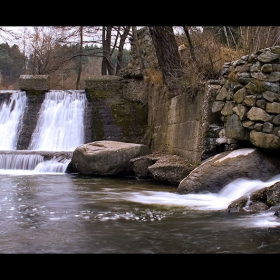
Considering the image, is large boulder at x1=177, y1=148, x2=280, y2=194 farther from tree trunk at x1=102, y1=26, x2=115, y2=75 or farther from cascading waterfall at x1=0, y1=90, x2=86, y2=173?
tree trunk at x1=102, y1=26, x2=115, y2=75

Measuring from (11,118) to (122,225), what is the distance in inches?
511

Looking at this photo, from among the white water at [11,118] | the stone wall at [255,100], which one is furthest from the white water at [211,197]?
the white water at [11,118]

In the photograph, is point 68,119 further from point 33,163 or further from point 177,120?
point 177,120

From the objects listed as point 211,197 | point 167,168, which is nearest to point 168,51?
point 167,168

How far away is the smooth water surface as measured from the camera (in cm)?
407

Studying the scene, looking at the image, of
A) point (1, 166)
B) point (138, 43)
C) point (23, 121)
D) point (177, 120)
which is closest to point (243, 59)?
point (177, 120)

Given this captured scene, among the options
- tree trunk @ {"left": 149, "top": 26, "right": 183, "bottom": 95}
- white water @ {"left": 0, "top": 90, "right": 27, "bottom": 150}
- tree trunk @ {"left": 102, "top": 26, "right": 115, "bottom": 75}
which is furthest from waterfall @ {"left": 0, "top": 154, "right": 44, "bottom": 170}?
tree trunk @ {"left": 102, "top": 26, "right": 115, "bottom": 75}

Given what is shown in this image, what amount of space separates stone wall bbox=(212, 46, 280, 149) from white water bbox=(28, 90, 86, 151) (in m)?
8.58

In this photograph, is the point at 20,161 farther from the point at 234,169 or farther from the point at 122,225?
the point at 122,225

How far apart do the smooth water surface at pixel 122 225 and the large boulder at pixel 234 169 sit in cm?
47

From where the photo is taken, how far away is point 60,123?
16.4 m
